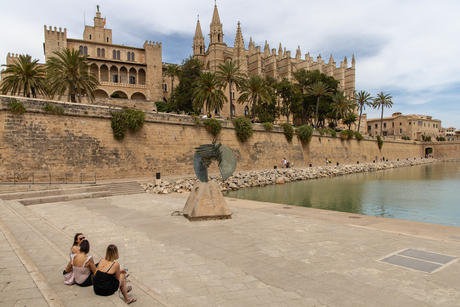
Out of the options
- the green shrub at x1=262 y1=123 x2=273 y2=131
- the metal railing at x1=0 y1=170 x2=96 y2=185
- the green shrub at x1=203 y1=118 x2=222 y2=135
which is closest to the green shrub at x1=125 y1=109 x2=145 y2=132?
the metal railing at x1=0 y1=170 x2=96 y2=185

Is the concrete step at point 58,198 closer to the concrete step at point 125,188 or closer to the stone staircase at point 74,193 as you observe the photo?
the stone staircase at point 74,193

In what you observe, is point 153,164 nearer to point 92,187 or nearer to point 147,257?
point 92,187

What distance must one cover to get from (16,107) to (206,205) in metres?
13.4

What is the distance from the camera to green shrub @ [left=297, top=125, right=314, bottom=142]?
3425 cm

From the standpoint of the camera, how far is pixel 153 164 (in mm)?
20859

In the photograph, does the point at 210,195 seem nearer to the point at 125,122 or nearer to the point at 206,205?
the point at 206,205

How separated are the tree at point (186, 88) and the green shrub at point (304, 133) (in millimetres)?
16667

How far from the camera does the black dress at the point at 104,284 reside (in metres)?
3.48

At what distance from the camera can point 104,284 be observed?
3492mm

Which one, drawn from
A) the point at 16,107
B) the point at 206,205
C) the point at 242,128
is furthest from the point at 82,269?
the point at 242,128

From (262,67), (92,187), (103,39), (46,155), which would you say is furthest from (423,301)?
(262,67)

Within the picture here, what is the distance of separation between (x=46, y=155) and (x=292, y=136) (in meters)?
24.4

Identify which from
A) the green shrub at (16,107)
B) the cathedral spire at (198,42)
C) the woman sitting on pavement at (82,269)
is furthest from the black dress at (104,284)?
the cathedral spire at (198,42)

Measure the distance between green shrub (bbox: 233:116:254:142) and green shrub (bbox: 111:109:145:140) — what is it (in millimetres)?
9596
